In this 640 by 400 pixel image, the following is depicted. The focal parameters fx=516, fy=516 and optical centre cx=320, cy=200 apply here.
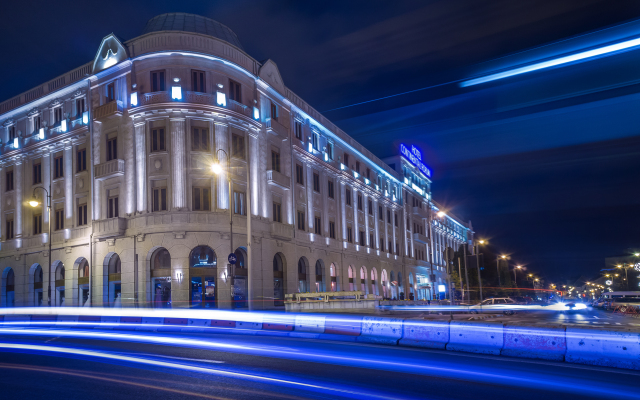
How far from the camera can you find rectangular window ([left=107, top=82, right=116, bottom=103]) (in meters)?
35.1

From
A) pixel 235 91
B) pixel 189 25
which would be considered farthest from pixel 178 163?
pixel 189 25

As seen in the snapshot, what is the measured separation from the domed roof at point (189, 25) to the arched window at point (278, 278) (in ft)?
52.6

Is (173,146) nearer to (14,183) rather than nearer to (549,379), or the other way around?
(14,183)

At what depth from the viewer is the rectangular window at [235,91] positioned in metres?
35.0

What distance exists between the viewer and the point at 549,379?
8711 mm

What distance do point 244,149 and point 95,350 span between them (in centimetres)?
2379

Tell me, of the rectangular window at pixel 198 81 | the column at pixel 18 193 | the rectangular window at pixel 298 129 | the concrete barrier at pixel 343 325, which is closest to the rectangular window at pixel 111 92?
the rectangular window at pixel 198 81

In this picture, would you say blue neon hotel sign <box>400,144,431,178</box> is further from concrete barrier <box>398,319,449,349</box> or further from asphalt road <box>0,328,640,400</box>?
asphalt road <box>0,328,640,400</box>

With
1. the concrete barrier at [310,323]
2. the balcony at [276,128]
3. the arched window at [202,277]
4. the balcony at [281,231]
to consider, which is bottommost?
the concrete barrier at [310,323]

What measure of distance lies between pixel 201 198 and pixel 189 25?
41.4 feet

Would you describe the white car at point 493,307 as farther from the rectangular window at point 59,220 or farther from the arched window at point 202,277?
the rectangular window at point 59,220

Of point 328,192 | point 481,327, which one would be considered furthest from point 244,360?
point 328,192

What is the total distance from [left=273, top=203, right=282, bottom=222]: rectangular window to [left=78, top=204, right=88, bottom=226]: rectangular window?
13.3 metres

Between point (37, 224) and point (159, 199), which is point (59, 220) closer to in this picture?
point (37, 224)
